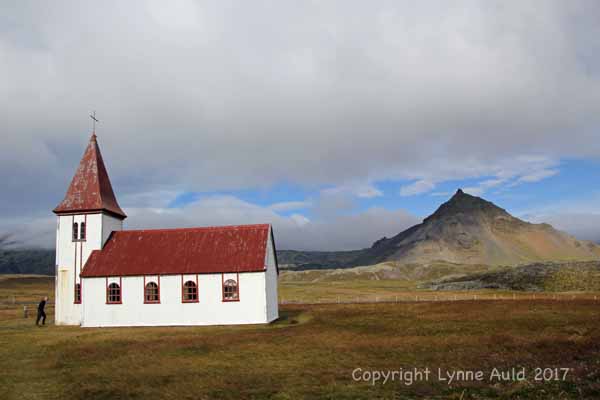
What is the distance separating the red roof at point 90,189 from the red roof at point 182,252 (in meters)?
3.50

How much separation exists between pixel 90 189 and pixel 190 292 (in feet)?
44.3

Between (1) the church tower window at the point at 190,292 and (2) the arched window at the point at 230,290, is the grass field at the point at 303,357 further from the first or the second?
(2) the arched window at the point at 230,290

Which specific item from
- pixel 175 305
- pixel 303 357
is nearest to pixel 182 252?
pixel 175 305

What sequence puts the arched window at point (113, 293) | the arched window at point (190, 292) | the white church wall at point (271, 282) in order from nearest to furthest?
the arched window at point (190, 292) → the white church wall at point (271, 282) → the arched window at point (113, 293)

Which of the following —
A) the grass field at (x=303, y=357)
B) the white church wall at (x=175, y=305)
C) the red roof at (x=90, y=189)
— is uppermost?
the red roof at (x=90, y=189)

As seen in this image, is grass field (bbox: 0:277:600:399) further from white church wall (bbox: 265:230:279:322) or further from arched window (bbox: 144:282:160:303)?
white church wall (bbox: 265:230:279:322)

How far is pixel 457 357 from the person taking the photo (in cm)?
2089

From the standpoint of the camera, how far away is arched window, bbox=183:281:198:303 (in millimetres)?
39906

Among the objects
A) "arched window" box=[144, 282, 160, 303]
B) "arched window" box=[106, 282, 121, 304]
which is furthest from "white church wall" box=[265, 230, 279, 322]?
"arched window" box=[106, 282, 121, 304]

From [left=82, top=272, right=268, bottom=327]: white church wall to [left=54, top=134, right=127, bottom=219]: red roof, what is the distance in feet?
22.1

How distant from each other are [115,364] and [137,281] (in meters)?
19.0

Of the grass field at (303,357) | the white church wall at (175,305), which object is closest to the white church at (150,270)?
the white church wall at (175,305)

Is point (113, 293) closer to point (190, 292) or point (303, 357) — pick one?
point (190, 292)

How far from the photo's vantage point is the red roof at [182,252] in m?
40.3
